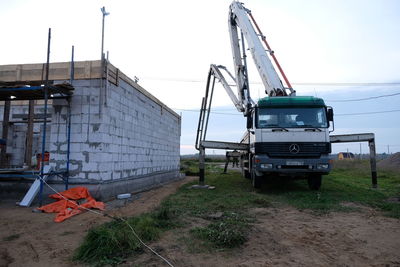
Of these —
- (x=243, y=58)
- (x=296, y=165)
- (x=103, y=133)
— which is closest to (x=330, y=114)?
(x=296, y=165)

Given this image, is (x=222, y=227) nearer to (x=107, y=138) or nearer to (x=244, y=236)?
(x=244, y=236)

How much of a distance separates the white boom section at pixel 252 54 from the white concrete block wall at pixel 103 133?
186 inches

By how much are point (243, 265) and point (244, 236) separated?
999mm

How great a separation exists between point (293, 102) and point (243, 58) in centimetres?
449

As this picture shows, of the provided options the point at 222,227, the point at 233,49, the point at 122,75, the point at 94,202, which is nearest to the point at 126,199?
the point at 94,202

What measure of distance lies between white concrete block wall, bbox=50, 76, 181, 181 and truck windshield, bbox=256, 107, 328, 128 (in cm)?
461

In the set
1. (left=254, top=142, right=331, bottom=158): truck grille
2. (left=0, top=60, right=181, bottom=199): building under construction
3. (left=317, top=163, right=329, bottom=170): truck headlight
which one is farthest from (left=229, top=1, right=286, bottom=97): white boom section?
(left=0, top=60, right=181, bottom=199): building under construction

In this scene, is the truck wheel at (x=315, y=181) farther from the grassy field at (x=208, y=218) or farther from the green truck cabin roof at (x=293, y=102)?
the green truck cabin roof at (x=293, y=102)

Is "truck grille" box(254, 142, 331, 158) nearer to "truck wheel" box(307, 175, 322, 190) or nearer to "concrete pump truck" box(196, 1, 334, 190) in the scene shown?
"concrete pump truck" box(196, 1, 334, 190)

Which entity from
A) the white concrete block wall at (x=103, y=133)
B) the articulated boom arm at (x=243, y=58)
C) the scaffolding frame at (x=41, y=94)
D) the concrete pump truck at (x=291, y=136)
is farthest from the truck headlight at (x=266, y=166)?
the scaffolding frame at (x=41, y=94)

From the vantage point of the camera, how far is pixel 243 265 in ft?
12.0

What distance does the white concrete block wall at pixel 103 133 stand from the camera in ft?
27.3

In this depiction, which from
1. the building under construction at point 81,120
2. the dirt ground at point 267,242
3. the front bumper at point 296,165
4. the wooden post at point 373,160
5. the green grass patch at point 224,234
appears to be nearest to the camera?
the dirt ground at point 267,242

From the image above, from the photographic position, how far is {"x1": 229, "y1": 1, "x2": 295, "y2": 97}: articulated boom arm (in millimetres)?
11117
